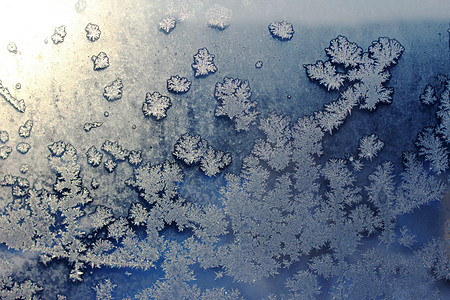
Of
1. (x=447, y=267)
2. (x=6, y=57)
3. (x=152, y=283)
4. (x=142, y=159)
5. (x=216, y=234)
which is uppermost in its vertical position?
(x=6, y=57)

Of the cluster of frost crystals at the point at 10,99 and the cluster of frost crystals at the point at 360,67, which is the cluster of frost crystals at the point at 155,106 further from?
the cluster of frost crystals at the point at 360,67

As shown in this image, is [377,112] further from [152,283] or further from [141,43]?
[152,283]

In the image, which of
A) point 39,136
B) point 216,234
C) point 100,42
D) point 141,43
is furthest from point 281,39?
point 39,136

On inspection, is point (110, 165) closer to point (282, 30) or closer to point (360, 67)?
point (282, 30)

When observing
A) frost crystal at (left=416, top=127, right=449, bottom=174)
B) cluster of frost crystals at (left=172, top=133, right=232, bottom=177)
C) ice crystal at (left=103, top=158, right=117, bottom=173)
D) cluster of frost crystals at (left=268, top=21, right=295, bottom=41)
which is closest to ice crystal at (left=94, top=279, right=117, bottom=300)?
ice crystal at (left=103, top=158, right=117, bottom=173)

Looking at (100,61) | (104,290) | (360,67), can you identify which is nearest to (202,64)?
(100,61)

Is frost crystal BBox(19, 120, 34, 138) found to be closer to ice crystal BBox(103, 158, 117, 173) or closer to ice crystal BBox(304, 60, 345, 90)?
ice crystal BBox(103, 158, 117, 173)

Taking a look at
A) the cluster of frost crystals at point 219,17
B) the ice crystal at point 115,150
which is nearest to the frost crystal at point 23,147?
the ice crystal at point 115,150
